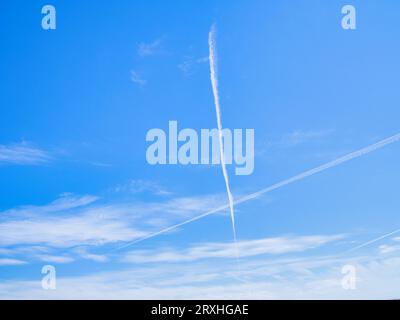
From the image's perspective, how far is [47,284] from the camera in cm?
239
